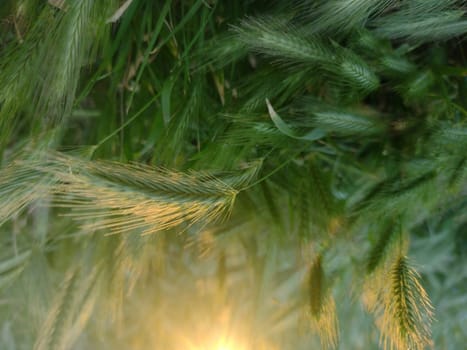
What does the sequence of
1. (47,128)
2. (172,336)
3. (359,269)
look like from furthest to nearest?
1. (172,336)
2. (359,269)
3. (47,128)

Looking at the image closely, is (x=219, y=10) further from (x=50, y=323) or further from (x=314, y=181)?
(x=50, y=323)

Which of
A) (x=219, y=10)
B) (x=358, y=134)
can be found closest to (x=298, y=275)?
(x=358, y=134)

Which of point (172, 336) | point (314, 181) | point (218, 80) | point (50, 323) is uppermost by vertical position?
point (218, 80)

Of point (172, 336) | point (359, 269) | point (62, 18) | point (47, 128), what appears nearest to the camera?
point (62, 18)

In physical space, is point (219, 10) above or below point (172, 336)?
above

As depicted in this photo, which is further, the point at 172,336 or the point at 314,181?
the point at 172,336

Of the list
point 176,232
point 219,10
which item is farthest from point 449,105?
point 176,232

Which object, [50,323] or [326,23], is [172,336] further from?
[326,23]
